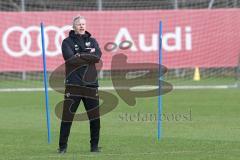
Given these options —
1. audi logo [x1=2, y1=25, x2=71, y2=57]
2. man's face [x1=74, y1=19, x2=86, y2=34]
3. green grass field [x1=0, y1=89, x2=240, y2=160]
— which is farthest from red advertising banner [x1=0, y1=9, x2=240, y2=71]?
man's face [x1=74, y1=19, x2=86, y2=34]

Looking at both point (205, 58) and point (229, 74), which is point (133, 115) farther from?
point (229, 74)

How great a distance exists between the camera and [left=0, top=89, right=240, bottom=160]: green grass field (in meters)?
11.3

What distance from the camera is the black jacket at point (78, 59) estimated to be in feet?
36.0

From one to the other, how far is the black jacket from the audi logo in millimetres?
14613

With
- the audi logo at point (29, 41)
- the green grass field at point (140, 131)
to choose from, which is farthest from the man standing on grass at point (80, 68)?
the audi logo at point (29, 41)

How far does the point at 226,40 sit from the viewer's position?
1030 inches

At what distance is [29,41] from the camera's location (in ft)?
84.2

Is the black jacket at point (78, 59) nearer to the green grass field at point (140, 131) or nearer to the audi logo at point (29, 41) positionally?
the green grass field at point (140, 131)

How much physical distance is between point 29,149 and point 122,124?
13.4 ft

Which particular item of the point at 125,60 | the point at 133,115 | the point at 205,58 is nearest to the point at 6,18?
the point at 125,60

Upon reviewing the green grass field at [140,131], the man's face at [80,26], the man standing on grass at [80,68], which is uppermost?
the man's face at [80,26]

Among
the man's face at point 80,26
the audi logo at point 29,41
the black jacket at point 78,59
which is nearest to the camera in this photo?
the man's face at point 80,26

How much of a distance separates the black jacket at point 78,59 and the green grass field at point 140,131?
3.84 ft

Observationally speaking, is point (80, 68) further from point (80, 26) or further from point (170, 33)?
point (170, 33)
